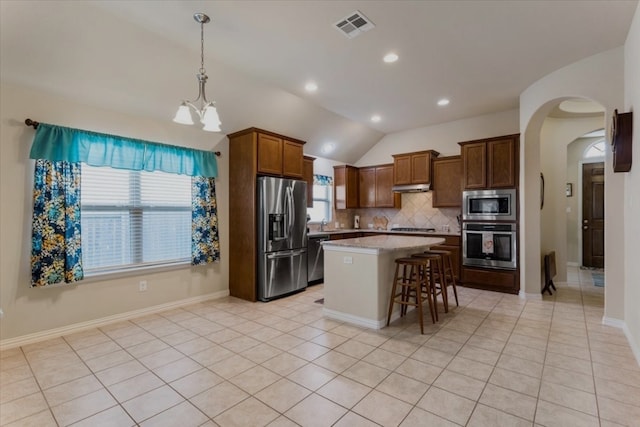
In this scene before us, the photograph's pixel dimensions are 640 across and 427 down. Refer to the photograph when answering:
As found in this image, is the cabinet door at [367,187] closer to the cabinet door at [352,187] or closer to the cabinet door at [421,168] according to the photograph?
the cabinet door at [352,187]

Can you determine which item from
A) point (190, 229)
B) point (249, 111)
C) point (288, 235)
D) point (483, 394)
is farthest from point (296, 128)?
point (483, 394)

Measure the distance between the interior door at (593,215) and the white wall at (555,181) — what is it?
1812 mm

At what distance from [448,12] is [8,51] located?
3883 mm

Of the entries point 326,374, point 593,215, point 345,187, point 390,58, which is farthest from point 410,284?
point 593,215

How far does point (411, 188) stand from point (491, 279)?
7.00 ft

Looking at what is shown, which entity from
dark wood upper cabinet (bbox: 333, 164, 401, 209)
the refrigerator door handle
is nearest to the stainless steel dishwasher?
the refrigerator door handle

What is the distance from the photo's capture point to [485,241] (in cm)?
482

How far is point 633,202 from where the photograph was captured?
284cm

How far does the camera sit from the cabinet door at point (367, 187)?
265 inches

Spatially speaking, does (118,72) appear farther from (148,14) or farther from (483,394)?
(483,394)

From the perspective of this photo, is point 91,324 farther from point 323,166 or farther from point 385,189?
point 385,189

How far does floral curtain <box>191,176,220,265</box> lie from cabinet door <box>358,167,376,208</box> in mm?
3523

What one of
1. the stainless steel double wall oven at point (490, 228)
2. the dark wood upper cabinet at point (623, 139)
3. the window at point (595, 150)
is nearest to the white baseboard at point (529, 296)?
the stainless steel double wall oven at point (490, 228)

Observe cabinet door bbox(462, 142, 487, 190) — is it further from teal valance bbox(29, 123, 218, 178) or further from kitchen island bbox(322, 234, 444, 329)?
teal valance bbox(29, 123, 218, 178)
